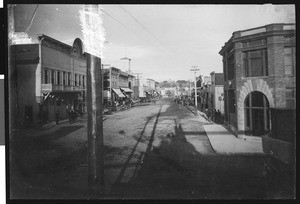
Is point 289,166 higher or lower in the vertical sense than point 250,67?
lower

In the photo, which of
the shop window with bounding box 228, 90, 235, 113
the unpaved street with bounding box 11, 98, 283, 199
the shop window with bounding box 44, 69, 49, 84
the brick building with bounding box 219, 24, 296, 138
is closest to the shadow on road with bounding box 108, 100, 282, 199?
the unpaved street with bounding box 11, 98, 283, 199

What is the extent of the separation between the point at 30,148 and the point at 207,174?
175 inches

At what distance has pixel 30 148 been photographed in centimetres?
464

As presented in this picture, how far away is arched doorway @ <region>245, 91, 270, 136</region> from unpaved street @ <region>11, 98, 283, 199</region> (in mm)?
857

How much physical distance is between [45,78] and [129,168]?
323 cm

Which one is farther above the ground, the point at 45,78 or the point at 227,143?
the point at 45,78

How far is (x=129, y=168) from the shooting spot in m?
5.35

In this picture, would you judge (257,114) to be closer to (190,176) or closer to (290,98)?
(290,98)

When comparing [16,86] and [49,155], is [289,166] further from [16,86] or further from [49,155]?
[16,86]

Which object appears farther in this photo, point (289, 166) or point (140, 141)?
point (140, 141)

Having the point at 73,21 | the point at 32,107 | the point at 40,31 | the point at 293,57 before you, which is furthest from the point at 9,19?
the point at 293,57

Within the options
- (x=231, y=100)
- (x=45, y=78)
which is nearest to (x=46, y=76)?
(x=45, y=78)

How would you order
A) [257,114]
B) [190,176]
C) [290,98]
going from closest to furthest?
[290,98] → [190,176] → [257,114]

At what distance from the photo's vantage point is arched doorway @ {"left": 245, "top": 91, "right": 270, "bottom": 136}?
5.75 metres
